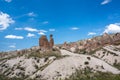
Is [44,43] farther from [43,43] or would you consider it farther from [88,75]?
[88,75]

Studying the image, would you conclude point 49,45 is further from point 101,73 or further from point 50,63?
point 101,73

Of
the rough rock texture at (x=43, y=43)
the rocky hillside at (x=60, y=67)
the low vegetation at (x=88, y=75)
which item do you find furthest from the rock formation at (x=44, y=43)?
the low vegetation at (x=88, y=75)

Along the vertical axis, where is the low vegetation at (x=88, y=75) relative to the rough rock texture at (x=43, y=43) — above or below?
below

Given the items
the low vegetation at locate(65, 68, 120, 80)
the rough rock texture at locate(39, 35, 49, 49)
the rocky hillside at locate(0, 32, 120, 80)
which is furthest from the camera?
the rough rock texture at locate(39, 35, 49, 49)

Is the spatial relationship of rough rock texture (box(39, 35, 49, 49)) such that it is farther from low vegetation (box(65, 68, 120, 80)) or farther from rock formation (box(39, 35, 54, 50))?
low vegetation (box(65, 68, 120, 80))

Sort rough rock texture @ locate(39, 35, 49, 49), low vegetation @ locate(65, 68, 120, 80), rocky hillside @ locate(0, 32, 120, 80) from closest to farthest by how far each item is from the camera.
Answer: low vegetation @ locate(65, 68, 120, 80), rocky hillside @ locate(0, 32, 120, 80), rough rock texture @ locate(39, 35, 49, 49)

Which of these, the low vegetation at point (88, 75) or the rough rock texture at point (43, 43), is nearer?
the low vegetation at point (88, 75)

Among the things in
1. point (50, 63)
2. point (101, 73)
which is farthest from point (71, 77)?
point (50, 63)

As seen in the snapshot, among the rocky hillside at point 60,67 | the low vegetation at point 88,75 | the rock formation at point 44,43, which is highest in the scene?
the rock formation at point 44,43

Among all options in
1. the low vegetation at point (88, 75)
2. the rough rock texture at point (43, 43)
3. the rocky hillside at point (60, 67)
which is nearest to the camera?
the low vegetation at point (88, 75)

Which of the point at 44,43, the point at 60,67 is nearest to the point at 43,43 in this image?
the point at 44,43

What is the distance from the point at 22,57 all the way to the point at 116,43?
76.6 m

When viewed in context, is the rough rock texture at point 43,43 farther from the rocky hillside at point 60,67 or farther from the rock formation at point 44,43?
the rocky hillside at point 60,67

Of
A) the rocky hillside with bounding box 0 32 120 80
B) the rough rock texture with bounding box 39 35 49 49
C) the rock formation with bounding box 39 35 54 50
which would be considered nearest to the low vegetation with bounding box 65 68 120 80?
the rocky hillside with bounding box 0 32 120 80
